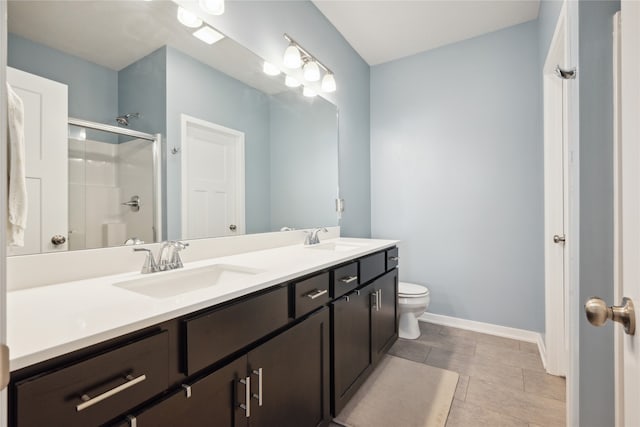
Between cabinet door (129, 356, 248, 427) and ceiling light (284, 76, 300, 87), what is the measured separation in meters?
1.71

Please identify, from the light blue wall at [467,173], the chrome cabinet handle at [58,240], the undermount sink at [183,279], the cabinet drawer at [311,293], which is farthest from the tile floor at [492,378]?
the chrome cabinet handle at [58,240]

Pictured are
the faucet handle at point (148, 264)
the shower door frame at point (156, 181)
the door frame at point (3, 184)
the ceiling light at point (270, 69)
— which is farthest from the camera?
the ceiling light at point (270, 69)

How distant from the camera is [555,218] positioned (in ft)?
6.21

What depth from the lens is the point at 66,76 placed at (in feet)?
3.33

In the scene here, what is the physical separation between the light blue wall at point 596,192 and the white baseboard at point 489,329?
4.42 feet

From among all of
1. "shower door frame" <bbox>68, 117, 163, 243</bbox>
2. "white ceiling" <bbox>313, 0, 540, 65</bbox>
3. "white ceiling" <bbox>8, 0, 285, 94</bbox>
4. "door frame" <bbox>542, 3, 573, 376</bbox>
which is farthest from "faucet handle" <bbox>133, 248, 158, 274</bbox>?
"door frame" <bbox>542, 3, 573, 376</bbox>

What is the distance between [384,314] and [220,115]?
1588 mm

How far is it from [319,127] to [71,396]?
209 cm

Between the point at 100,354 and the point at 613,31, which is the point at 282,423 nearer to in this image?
the point at 100,354

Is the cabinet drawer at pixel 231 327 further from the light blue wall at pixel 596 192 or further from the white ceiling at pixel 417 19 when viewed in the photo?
the white ceiling at pixel 417 19

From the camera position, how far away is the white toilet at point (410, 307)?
2.33 metres

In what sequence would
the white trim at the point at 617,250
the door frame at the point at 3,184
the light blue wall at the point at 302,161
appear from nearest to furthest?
the door frame at the point at 3,184, the white trim at the point at 617,250, the light blue wall at the point at 302,161

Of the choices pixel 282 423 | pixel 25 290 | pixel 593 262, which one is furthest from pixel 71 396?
pixel 593 262

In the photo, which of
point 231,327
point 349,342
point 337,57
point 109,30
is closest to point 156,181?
point 109,30
